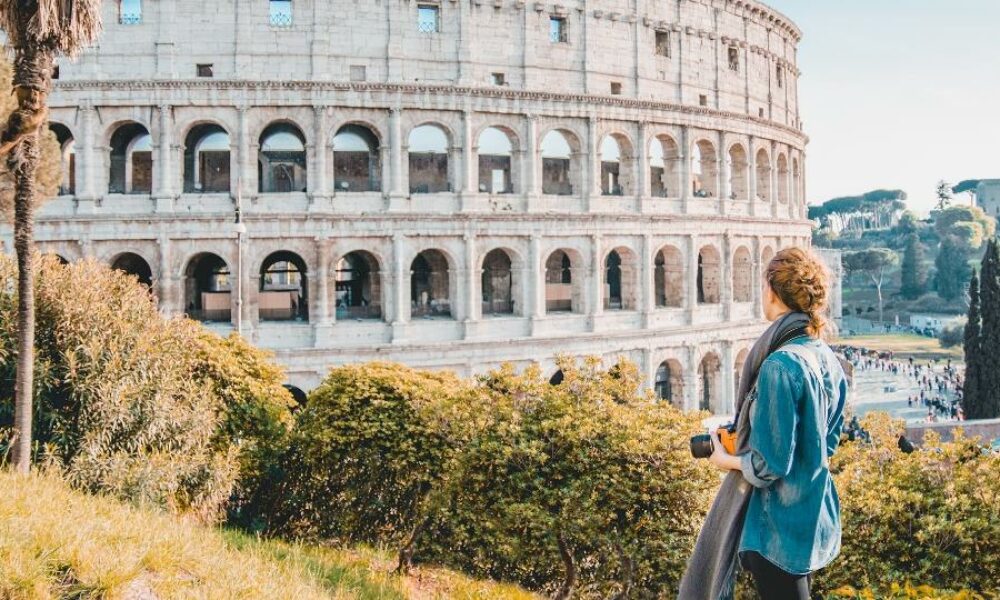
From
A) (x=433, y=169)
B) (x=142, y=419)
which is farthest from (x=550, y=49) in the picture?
(x=142, y=419)

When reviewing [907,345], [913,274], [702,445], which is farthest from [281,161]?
[913,274]

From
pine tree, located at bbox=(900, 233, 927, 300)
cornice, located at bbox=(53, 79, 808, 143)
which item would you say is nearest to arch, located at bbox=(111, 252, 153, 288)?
cornice, located at bbox=(53, 79, 808, 143)

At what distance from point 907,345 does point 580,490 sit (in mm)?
68799

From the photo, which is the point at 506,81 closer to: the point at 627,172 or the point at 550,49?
the point at 550,49

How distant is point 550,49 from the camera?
78.7 ft

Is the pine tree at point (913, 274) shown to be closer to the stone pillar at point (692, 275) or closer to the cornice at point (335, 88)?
the stone pillar at point (692, 275)

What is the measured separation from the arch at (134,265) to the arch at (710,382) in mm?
18332

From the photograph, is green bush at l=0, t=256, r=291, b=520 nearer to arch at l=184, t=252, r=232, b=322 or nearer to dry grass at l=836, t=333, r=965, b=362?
arch at l=184, t=252, r=232, b=322

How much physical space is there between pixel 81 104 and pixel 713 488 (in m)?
20.1

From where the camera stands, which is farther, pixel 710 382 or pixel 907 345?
pixel 907 345

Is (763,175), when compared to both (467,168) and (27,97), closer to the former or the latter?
(467,168)

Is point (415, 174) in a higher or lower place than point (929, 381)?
higher

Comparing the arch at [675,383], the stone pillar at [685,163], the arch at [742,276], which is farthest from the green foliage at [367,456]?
the arch at [742,276]

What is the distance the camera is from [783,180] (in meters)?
31.5
